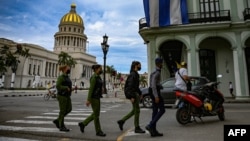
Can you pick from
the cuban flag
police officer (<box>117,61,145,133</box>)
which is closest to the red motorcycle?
police officer (<box>117,61,145,133</box>)

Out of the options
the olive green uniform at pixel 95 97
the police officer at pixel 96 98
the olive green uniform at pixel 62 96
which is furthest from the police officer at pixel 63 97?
the olive green uniform at pixel 95 97

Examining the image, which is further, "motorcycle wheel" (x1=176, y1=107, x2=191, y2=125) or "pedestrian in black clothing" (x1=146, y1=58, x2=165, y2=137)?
"motorcycle wheel" (x1=176, y1=107, x2=191, y2=125)

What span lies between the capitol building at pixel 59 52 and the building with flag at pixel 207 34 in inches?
2955

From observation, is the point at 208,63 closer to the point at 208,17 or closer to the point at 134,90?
the point at 208,17

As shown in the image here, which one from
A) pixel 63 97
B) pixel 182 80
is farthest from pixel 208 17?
pixel 63 97

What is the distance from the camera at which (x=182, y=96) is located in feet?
22.2

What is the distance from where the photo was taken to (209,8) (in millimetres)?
19250

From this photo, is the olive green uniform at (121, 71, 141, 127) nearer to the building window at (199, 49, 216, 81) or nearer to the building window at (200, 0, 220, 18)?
the building window at (200, 0, 220, 18)

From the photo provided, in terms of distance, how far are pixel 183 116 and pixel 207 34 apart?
13.6 meters

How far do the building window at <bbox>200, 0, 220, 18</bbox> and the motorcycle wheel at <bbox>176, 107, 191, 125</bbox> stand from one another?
14.7 meters

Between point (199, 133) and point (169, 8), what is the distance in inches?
554

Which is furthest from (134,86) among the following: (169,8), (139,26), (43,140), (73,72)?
(73,72)

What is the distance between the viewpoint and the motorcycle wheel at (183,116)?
666 cm

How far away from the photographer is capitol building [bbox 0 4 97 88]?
277 ft
